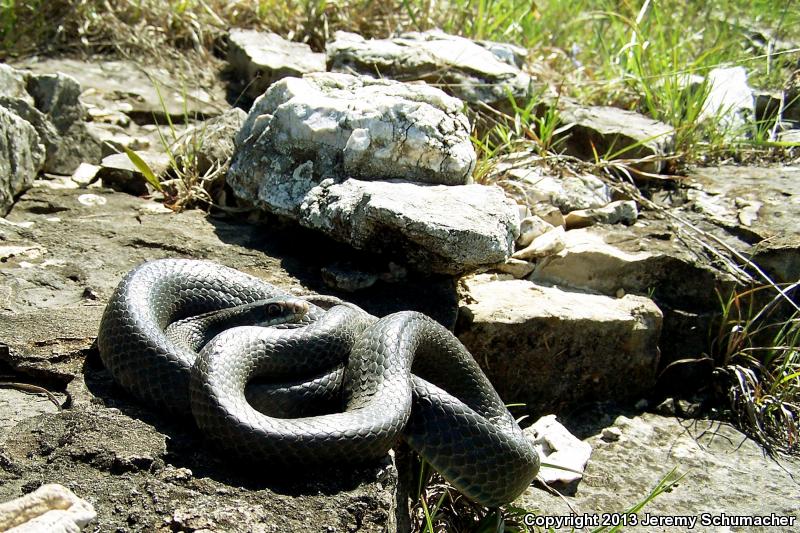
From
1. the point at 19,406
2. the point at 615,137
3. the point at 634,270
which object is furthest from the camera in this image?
the point at 615,137

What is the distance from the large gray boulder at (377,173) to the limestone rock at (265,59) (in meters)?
1.10

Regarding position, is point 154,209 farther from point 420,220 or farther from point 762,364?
point 762,364

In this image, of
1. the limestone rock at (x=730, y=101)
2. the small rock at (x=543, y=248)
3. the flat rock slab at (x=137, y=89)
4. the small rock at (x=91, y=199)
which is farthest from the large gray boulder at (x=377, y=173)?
the limestone rock at (x=730, y=101)

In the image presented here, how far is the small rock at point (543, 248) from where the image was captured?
4.81 meters

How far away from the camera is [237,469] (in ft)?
9.58

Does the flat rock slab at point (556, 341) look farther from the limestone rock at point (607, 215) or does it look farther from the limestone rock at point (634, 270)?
the limestone rock at point (607, 215)

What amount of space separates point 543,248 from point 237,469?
2473 millimetres

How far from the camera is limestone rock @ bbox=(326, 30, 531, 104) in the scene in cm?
579

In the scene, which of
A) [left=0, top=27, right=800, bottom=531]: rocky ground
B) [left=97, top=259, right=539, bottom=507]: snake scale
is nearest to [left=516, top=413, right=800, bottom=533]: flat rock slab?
[left=0, top=27, right=800, bottom=531]: rocky ground

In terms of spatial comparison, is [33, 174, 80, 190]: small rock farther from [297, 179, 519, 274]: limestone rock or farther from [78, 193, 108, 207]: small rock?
[297, 179, 519, 274]: limestone rock

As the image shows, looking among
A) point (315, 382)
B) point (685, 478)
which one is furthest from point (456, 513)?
point (685, 478)

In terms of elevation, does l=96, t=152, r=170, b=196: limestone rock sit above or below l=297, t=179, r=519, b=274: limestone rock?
below

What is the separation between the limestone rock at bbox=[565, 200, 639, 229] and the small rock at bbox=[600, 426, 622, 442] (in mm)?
1356

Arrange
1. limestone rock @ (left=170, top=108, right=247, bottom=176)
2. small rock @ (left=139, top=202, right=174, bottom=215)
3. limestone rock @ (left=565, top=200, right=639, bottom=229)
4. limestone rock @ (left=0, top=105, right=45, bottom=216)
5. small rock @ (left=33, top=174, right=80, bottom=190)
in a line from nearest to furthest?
limestone rock @ (left=0, top=105, right=45, bottom=216) < small rock @ (left=139, top=202, right=174, bottom=215) < small rock @ (left=33, top=174, right=80, bottom=190) < limestone rock @ (left=170, top=108, right=247, bottom=176) < limestone rock @ (left=565, top=200, right=639, bottom=229)
